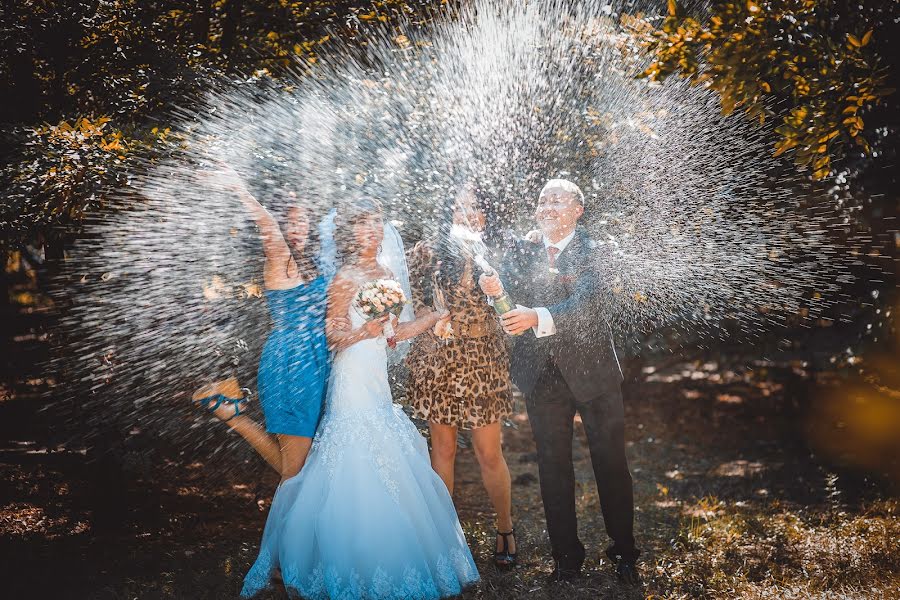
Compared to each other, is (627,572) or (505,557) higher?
(505,557)

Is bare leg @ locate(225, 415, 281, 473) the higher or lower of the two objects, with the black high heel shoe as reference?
higher

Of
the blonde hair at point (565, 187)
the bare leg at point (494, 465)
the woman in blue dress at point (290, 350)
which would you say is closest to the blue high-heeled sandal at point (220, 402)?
the woman in blue dress at point (290, 350)

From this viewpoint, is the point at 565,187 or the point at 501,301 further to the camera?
the point at 565,187

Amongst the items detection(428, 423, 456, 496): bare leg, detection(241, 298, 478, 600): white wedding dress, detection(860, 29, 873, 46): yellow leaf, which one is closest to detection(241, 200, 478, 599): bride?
detection(241, 298, 478, 600): white wedding dress

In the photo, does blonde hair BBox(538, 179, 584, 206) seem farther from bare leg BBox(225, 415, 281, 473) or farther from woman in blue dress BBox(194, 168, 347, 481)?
bare leg BBox(225, 415, 281, 473)

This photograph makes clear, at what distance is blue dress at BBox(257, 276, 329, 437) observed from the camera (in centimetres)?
350

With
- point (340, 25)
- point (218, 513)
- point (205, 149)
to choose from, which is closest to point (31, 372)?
point (218, 513)

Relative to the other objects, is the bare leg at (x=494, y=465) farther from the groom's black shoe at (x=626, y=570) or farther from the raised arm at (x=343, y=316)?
the raised arm at (x=343, y=316)

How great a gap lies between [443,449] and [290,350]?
A: 44.2 inches

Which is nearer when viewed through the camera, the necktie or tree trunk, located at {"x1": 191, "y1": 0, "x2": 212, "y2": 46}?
the necktie

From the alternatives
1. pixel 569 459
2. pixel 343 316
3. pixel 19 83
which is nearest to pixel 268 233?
pixel 343 316

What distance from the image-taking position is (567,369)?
3699 mm

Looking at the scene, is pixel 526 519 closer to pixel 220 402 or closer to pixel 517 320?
pixel 517 320

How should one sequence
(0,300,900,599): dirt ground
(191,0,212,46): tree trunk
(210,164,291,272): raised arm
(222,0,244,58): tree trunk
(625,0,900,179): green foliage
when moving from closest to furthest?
(210,164,291,272): raised arm → (625,0,900,179): green foliage → (0,300,900,599): dirt ground → (191,0,212,46): tree trunk → (222,0,244,58): tree trunk
